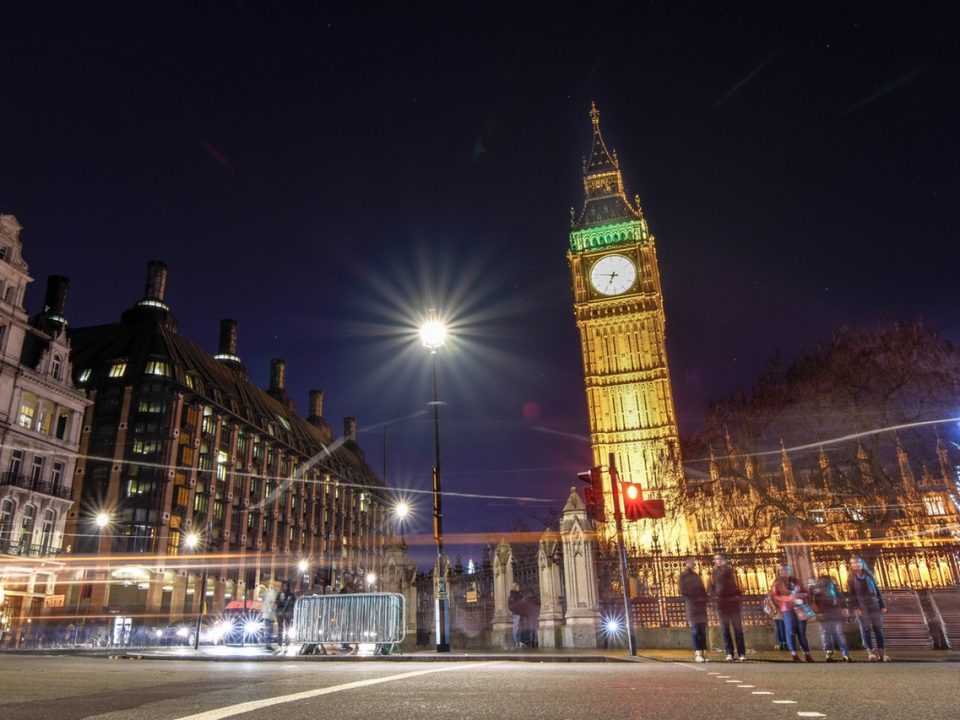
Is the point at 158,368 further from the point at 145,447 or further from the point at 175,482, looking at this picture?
the point at 175,482

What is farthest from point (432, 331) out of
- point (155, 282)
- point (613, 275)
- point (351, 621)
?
point (155, 282)

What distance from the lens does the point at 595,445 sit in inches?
2680

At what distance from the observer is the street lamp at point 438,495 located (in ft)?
59.2

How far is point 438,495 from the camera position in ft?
66.0

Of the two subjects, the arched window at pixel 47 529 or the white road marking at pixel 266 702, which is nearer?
the white road marking at pixel 266 702

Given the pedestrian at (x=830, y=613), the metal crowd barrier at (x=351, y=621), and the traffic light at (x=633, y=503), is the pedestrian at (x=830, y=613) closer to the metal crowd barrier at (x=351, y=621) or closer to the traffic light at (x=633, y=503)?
the traffic light at (x=633, y=503)

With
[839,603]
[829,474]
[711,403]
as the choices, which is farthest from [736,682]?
[711,403]

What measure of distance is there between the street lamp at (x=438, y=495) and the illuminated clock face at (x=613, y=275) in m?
53.6

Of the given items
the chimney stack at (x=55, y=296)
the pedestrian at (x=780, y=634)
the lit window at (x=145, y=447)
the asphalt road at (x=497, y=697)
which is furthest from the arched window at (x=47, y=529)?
the pedestrian at (x=780, y=634)

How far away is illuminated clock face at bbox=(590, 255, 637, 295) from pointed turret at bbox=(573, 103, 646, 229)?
625 centimetres

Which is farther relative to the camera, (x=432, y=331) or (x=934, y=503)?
(x=934, y=503)

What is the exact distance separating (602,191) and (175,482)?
5910cm

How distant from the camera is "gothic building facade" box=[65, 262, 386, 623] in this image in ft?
168

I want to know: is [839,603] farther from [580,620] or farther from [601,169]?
[601,169]
